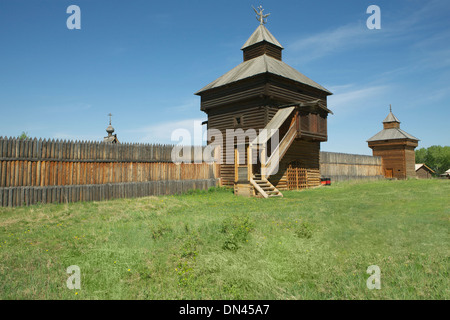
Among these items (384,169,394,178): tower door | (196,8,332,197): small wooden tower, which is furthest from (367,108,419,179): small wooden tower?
(196,8,332,197): small wooden tower

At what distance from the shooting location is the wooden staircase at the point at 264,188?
54.2 feet

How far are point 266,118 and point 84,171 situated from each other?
1155 cm

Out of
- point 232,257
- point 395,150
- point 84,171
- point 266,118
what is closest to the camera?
point 232,257

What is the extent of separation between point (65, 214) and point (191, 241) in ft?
21.6

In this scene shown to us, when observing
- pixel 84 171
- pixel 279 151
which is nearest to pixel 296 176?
pixel 279 151

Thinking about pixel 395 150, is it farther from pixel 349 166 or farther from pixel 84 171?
pixel 84 171

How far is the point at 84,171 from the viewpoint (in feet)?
48.3

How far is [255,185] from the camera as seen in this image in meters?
17.0

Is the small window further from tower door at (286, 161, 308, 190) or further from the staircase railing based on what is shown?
tower door at (286, 161, 308, 190)

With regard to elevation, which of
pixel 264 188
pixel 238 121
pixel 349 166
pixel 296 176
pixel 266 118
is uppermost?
pixel 238 121

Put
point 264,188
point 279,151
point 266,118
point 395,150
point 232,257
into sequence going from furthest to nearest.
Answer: point 395,150, point 266,118, point 279,151, point 264,188, point 232,257

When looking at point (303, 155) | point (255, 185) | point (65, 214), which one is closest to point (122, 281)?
point (65, 214)
